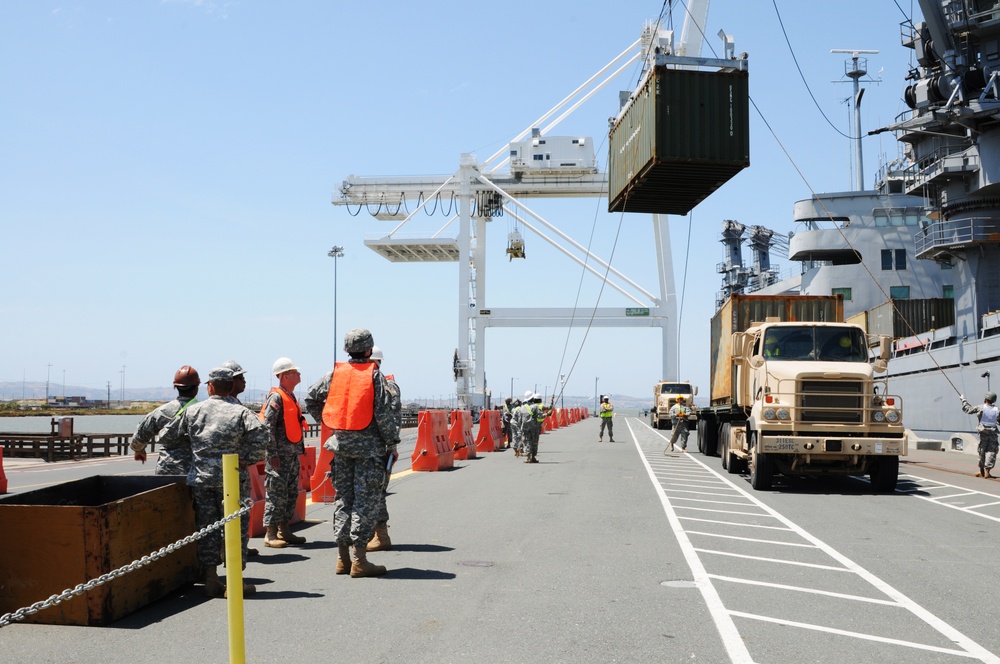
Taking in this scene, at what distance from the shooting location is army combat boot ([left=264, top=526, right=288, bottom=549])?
29.7 feet

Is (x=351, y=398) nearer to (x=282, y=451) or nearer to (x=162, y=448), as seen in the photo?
(x=162, y=448)

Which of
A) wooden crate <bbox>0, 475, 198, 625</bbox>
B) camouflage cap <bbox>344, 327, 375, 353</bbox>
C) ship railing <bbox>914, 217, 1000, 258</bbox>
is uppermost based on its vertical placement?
ship railing <bbox>914, 217, 1000, 258</bbox>

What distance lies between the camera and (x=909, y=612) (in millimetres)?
6328

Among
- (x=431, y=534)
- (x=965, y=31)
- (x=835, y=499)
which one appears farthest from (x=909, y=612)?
(x=965, y=31)

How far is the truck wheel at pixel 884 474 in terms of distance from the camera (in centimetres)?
1491

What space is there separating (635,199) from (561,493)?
12034 mm

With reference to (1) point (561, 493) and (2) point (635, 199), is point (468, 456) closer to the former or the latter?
(2) point (635, 199)

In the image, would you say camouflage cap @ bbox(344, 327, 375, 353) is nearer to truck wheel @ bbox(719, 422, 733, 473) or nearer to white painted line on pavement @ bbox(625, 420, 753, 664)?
white painted line on pavement @ bbox(625, 420, 753, 664)

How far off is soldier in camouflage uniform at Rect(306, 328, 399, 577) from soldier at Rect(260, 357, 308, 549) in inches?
65.4

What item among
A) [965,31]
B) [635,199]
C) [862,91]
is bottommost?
[635,199]

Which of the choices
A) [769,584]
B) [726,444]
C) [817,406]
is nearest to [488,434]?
[726,444]

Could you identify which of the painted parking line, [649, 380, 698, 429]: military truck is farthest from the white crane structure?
the painted parking line

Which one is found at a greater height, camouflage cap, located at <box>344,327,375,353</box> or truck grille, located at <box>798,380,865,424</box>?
camouflage cap, located at <box>344,327,375,353</box>

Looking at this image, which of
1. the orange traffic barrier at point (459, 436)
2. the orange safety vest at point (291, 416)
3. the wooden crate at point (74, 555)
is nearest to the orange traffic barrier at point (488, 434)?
the orange traffic barrier at point (459, 436)
